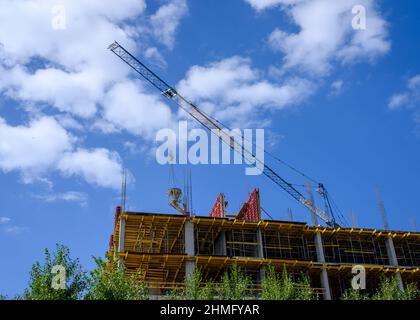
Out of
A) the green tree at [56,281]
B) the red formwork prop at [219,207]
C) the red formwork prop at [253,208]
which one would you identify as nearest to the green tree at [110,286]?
the green tree at [56,281]

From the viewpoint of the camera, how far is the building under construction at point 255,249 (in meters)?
50.0

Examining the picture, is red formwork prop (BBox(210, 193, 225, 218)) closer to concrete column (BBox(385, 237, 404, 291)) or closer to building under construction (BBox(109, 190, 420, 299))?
building under construction (BBox(109, 190, 420, 299))

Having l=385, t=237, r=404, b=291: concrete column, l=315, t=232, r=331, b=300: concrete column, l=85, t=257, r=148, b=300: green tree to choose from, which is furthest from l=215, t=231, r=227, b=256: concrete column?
l=385, t=237, r=404, b=291: concrete column

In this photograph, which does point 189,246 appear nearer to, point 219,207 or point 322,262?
point 219,207

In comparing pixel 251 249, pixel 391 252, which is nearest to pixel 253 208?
pixel 251 249

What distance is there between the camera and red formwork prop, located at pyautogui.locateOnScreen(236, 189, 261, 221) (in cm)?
5684

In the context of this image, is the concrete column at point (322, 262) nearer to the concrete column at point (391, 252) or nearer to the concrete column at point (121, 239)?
the concrete column at point (391, 252)
